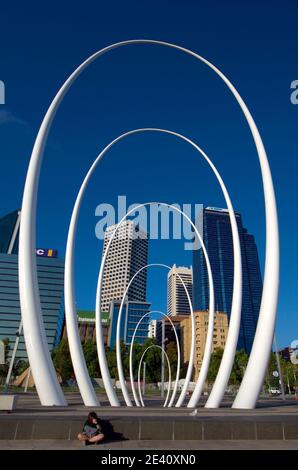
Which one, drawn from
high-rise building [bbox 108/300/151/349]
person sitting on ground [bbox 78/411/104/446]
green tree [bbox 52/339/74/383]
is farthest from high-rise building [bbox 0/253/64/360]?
person sitting on ground [bbox 78/411/104/446]

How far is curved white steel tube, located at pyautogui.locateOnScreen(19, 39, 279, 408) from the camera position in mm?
13414

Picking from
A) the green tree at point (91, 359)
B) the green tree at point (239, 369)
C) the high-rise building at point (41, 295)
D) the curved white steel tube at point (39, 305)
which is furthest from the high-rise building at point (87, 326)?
the curved white steel tube at point (39, 305)

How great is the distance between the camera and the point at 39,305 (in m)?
14.0

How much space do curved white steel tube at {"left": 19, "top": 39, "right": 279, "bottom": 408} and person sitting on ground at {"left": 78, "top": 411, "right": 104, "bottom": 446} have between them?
5.20m

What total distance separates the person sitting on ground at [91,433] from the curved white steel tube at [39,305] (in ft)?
17.1

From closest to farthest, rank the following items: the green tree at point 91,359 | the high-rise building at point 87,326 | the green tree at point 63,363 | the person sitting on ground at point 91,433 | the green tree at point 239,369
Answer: the person sitting on ground at point 91,433
the green tree at point 63,363
the green tree at point 239,369
the green tree at point 91,359
the high-rise building at point 87,326

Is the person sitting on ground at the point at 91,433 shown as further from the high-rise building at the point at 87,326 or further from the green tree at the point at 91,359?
the high-rise building at the point at 87,326

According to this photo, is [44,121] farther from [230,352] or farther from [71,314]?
[230,352]

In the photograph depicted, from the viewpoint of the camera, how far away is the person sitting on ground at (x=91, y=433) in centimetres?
841

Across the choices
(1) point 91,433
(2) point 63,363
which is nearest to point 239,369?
(2) point 63,363

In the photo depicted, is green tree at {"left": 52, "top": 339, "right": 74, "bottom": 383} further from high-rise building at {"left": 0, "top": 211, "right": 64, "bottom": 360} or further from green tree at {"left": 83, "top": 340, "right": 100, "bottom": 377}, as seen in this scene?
high-rise building at {"left": 0, "top": 211, "right": 64, "bottom": 360}

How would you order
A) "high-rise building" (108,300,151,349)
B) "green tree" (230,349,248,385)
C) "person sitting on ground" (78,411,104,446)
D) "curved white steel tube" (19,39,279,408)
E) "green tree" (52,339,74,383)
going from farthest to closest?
"high-rise building" (108,300,151,349), "green tree" (230,349,248,385), "green tree" (52,339,74,383), "curved white steel tube" (19,39,279,408), "person sitting on ground" (78,411,104,446)

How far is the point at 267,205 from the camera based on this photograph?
650 inches
